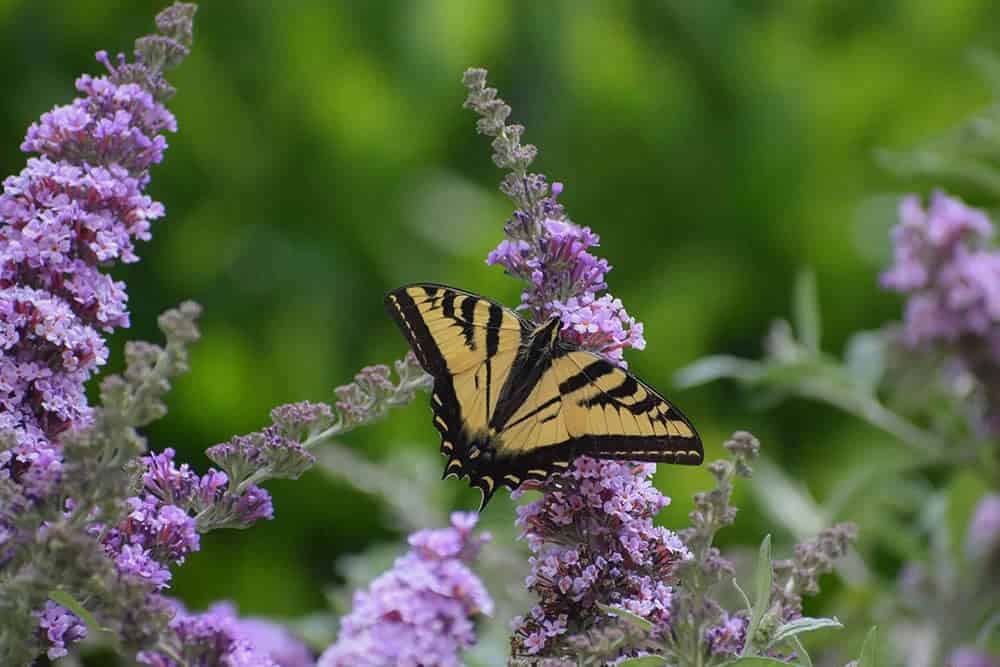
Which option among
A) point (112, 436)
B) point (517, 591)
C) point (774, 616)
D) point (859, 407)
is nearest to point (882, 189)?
point (859, 407)

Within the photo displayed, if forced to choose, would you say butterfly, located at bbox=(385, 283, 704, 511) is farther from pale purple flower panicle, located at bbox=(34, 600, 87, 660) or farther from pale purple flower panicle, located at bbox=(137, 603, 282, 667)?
pale purple flower panicle, located at bbox=(34, 600, 87, 660)

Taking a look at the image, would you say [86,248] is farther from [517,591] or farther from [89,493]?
[517,591]

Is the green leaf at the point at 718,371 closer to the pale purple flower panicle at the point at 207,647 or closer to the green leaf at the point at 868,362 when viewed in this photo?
the green leaf at the point at 868,362

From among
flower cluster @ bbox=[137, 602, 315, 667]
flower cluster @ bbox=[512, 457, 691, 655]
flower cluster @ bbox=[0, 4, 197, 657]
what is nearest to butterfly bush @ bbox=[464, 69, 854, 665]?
flower cluster @ bbox=[512, 457, 691, 655]

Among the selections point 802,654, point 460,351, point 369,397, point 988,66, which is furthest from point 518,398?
point 988,66

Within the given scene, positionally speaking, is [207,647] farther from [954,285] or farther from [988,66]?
[988,66]

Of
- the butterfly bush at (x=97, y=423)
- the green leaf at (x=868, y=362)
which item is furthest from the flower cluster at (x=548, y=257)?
the green leaf at (x=868, y=362)
